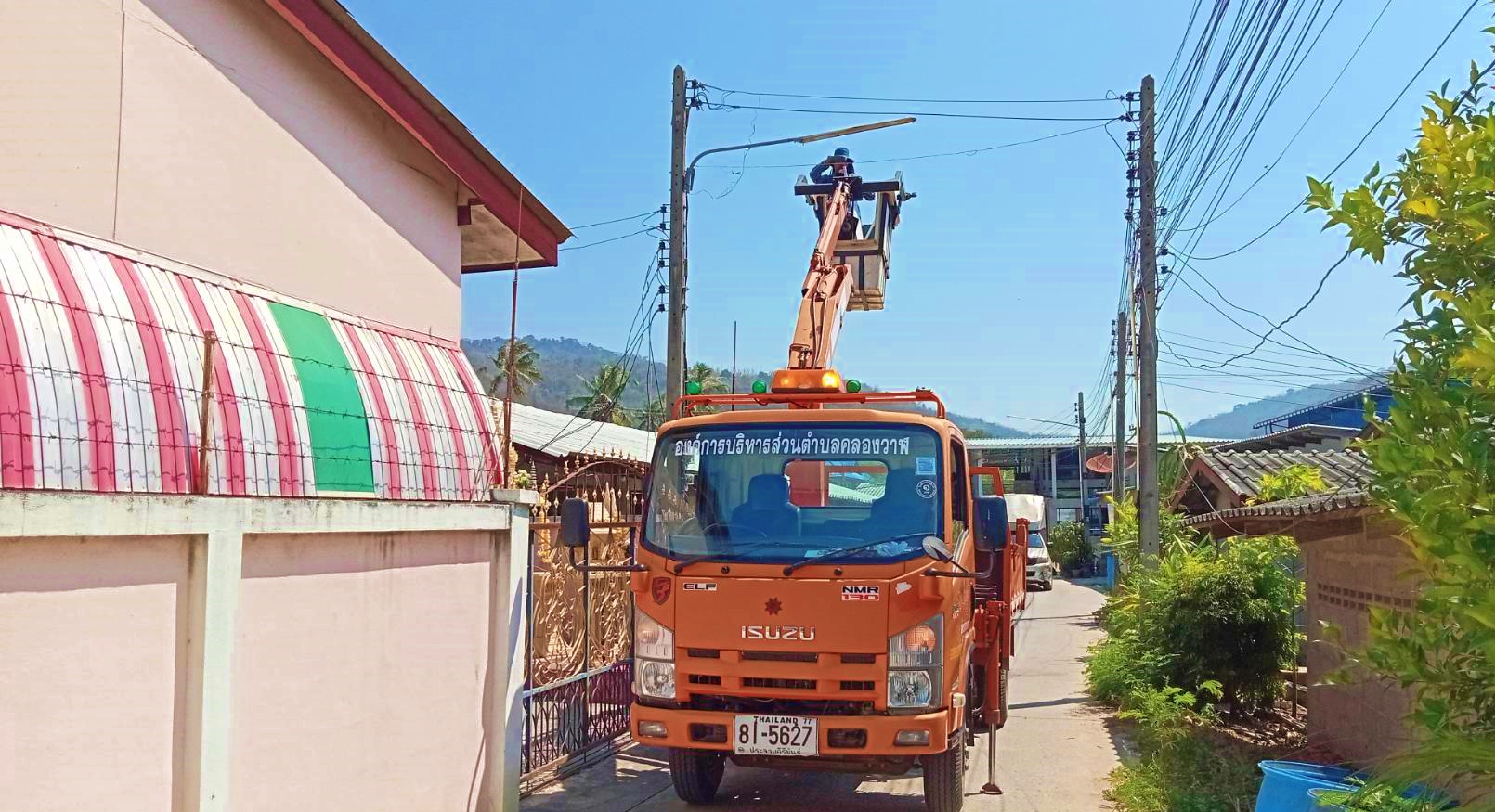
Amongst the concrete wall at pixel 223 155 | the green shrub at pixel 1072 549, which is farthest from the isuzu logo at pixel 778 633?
the green shrub at pixel 1072 549

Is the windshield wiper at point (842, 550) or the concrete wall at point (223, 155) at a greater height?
the concrete wall at point (223, 155)

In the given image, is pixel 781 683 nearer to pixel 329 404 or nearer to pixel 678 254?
pixel 329 404

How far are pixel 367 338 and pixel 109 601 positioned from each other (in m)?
2.51

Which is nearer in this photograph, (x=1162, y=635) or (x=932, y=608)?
(x=932, y=608)

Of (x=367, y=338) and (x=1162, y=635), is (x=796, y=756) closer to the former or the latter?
(x=367, y=338)

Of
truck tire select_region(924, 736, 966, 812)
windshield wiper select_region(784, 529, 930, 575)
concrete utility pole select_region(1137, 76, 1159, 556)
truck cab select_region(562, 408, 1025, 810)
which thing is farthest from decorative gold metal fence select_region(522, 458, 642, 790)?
concrete utility pole select_region(1137, 76, 1159, 556)

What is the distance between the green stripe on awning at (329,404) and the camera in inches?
224

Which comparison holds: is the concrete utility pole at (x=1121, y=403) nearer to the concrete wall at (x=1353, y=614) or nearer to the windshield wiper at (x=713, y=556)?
the concrete wall at (x=1353, y=614)

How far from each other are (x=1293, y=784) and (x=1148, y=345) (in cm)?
1003

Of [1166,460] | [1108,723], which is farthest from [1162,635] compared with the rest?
[1166,460]

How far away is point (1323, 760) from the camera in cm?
871

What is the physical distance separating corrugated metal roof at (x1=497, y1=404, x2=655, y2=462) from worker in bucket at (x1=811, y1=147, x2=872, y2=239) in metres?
3.25

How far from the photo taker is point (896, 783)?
877cm

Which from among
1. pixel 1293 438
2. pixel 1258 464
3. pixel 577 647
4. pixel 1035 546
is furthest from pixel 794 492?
pixel 1035 546
